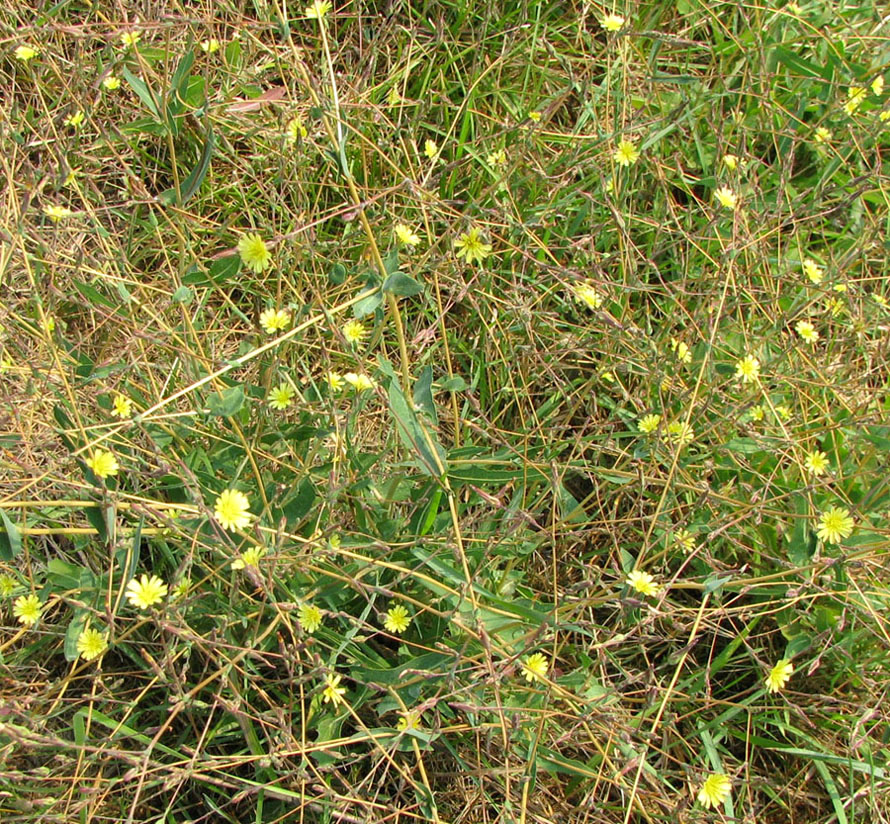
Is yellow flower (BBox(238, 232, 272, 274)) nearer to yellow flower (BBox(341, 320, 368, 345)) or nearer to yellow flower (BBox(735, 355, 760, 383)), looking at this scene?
yellow flower (BBox(341, 320, 368, 345))

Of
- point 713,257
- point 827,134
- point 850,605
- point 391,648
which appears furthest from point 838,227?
point 391,648

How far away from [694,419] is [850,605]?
1.42ft

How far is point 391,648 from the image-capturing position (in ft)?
5.17

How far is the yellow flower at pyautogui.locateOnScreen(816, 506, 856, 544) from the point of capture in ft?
4.97

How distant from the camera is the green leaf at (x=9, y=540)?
120cm

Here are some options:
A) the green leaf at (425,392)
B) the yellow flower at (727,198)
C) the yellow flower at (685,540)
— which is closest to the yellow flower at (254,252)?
the green leaf at (425,392)

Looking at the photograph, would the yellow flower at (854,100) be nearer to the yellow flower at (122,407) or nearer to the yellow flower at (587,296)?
the yellow flower at (587,296)

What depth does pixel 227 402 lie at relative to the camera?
1.35 metres

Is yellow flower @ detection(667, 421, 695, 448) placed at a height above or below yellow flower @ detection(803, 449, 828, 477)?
above

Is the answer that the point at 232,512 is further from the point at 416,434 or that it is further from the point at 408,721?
the point at 408,721

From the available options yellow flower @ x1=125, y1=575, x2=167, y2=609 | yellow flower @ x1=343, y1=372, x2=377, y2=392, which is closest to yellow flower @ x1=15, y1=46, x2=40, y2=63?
yellow flower @ x1=343, y1=372, x2=377, y2=392

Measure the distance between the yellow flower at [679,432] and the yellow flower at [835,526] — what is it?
0.87ft

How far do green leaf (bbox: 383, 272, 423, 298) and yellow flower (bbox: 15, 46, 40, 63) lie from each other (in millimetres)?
1092

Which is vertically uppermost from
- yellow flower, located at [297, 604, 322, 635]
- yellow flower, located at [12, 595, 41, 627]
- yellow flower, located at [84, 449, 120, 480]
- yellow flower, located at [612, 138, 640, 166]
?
yellow flower, located at [612, 138, 640, 166]
